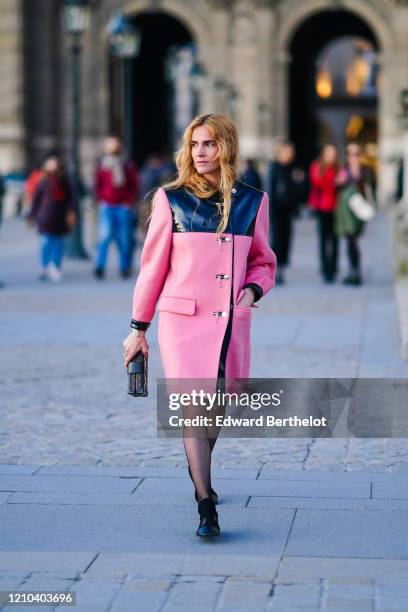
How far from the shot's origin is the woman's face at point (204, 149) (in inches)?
218

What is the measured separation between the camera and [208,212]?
557 centimetres

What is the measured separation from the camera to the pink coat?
5.50m

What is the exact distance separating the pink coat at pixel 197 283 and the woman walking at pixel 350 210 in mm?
10793

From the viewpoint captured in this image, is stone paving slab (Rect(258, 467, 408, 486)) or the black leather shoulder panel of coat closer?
the black leather shoulder panel of coat

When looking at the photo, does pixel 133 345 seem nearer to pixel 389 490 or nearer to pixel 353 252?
pixel 389 490

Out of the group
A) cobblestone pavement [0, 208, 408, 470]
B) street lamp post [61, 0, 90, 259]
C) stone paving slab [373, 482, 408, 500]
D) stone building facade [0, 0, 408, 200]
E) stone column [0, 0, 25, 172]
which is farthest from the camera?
stone building facade [0, 0, 408, 200]

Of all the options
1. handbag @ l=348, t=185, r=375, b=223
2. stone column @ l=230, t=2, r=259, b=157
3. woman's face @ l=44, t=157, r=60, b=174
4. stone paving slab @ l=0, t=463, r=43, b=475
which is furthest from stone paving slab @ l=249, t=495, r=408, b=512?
stone column @ l=230, t=2, r=259, b=157

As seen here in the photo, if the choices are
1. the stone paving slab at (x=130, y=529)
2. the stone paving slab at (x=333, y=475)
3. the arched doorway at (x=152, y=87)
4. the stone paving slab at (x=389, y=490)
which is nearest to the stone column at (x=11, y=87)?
the arched doorway at (x=152, y=87)

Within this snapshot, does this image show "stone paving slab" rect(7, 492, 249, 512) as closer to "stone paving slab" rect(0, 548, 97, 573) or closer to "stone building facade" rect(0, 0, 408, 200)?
"stone paving slab" rect(0, 548, 97, 573)

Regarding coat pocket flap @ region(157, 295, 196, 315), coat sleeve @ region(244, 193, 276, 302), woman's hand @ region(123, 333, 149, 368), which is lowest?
woman's hand @ region(123, 333, 149, 368)

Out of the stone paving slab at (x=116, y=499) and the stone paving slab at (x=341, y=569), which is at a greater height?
the stone paving slab at (x=341, y=569)

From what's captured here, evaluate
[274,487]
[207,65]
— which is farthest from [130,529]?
[207,65]

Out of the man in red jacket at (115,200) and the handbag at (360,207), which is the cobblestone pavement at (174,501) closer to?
the handbag at (360,207)

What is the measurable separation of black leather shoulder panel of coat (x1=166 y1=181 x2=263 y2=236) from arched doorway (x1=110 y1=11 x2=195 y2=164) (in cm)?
4489
